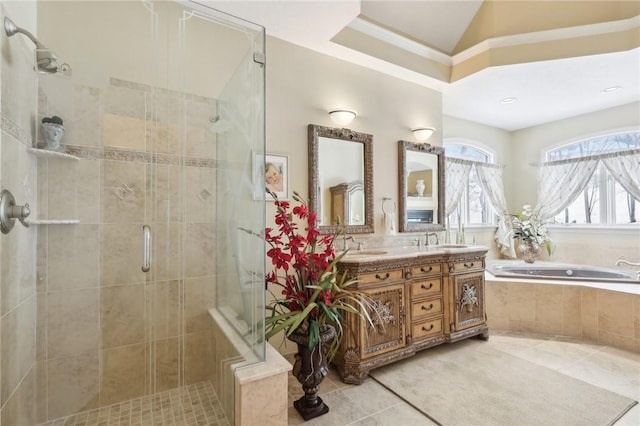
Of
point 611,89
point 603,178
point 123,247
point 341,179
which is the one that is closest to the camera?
point 123,247

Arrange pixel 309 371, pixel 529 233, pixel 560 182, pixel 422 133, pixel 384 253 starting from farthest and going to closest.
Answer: pixel 560 182, pixel 529 233, pixel 422 133, pixel 384 253, pixel 309 371

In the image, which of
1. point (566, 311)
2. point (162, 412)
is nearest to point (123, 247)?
point (162, 412)

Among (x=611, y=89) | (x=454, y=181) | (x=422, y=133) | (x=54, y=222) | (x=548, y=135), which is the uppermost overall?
(x=611, y=89)

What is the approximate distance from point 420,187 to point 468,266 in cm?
99

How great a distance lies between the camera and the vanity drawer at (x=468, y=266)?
264 centimetres

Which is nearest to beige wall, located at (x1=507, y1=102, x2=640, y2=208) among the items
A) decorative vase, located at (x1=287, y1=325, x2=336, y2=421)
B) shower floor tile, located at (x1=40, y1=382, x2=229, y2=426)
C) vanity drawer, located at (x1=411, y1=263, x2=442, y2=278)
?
vanity drawer, located at (x1=411, y1=263, x2=442, y2=278)

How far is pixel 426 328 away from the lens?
247 centimetres

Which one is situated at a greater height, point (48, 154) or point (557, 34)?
point (557, 34)

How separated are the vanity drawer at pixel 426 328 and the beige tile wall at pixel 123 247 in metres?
1.55

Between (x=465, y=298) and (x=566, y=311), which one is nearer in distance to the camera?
(x=465, y=298)

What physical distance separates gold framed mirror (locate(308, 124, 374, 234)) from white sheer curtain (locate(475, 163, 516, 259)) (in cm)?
228

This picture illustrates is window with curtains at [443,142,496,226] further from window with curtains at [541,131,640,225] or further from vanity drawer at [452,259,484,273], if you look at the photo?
vanity drawer at [452,259,484,273]

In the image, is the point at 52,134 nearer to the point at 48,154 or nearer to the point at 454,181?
the point at 48,154

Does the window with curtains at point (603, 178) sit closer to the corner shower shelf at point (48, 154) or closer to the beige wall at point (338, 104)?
the beige wall at point (338, 104)
